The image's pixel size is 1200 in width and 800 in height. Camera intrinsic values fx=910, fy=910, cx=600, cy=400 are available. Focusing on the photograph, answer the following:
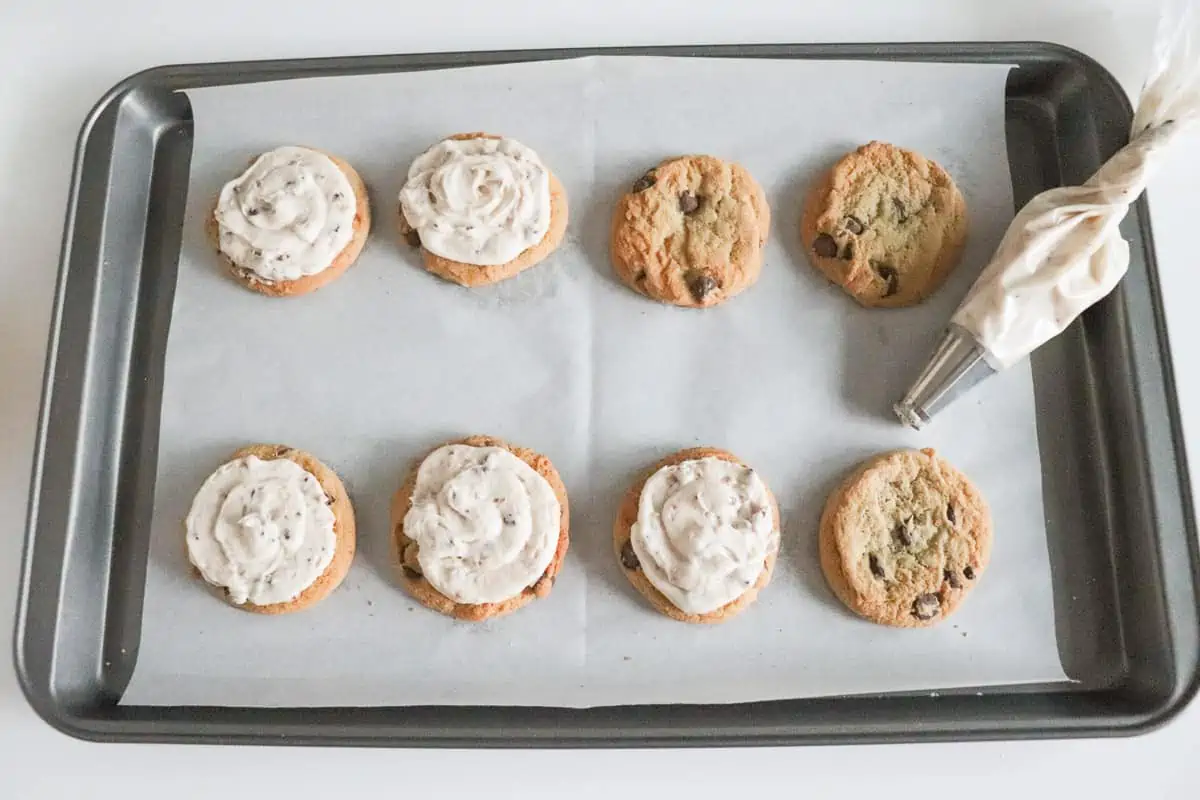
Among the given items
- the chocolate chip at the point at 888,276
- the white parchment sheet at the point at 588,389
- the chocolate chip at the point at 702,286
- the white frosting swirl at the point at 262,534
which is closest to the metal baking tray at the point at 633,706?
the white parchment sheet at the point at 588,389

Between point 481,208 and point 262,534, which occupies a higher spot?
point 481,208

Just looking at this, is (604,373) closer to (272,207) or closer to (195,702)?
(272,207)

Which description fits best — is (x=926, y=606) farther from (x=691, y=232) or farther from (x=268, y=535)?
(x=268, y=535)

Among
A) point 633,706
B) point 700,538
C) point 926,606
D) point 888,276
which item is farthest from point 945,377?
point 633,706

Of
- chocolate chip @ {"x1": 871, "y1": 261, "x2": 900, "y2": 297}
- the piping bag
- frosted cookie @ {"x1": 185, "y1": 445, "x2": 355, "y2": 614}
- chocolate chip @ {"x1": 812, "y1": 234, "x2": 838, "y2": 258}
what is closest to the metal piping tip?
the piping bag

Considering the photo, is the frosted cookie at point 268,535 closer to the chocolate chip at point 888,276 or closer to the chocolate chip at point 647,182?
the chocolate chip at point 647,182

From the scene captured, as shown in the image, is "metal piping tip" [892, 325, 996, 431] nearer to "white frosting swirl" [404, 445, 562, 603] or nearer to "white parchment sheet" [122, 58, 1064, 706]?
"white parchment sheet" [122, 58, 1064, 706]

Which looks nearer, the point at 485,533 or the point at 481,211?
the point at 485,533
